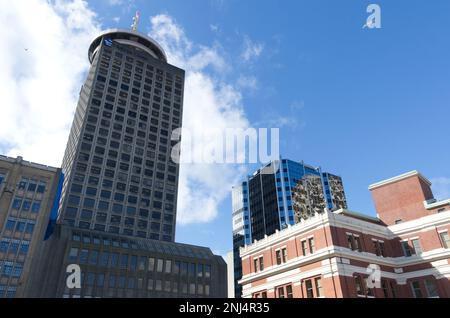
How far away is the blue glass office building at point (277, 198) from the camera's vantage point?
117 metres

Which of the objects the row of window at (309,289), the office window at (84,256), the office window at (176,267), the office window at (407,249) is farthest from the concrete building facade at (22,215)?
the office window at (407,249)

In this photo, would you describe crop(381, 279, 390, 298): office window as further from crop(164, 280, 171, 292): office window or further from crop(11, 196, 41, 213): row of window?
crop(11, 196, 41, 213): row of window

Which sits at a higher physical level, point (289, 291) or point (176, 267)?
point (176, 267)

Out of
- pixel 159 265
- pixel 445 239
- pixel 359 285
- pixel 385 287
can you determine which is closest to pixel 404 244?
pixel 445 239

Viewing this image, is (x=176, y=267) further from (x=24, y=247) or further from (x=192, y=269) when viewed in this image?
(x=24, y=247)

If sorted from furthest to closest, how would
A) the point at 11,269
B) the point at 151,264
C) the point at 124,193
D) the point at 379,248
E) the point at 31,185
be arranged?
the point at 124,193 → the point at 151,264 → the point at 31,185 → the point at 11,269 → the point at 379,248

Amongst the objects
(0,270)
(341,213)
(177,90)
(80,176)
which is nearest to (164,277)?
(0,270)

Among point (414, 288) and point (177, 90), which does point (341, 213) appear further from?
point (177, 90)

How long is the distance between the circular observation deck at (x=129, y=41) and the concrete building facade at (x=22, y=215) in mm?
78809

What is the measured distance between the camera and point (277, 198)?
391ft

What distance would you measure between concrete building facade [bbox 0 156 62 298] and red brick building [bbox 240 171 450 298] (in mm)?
40963

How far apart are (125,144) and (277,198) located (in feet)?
177

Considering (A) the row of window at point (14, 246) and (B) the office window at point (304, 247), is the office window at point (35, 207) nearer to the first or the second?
(A) the row of window at point (14, 246)
